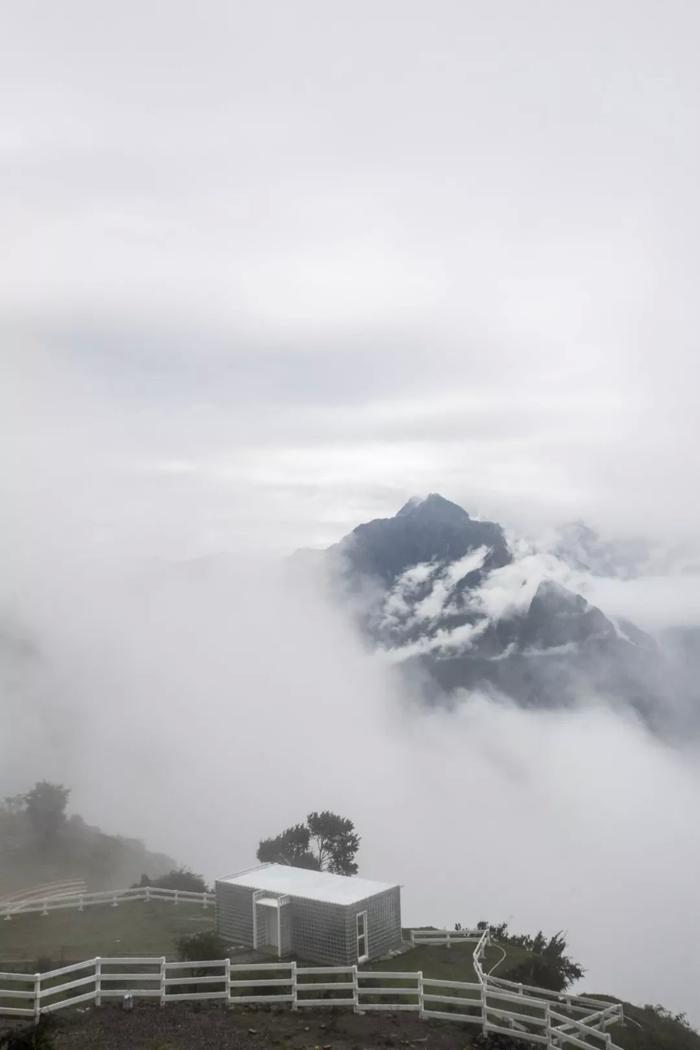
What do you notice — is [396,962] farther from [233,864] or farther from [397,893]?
[233,864]

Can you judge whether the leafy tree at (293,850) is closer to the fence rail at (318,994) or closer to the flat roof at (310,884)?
the flat roof at (310,884)

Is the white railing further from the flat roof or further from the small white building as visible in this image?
the small white building

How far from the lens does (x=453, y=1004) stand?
23391mm

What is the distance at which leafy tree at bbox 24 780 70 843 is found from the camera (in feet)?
207

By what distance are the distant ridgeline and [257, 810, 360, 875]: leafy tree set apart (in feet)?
40.9

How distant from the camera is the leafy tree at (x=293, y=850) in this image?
4622 centimetres

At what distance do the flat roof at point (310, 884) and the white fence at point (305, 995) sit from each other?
3.31 metres

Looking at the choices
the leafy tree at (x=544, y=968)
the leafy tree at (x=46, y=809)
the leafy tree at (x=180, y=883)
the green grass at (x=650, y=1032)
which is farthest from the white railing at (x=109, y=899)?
the leafy tree at (x=46, y=809)

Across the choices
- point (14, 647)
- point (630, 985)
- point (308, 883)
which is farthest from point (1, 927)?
point (630, 985)

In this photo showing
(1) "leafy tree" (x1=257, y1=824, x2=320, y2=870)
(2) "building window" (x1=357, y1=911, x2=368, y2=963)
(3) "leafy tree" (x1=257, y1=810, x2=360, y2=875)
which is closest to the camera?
(2) "building window" (x1=357, y1=911, x2=368, y2=963)

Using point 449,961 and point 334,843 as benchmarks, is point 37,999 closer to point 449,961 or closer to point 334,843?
point 449,961

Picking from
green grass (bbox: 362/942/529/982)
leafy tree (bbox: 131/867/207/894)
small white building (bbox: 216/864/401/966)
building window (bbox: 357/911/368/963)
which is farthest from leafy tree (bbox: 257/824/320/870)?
building window (bbox: 357/911/368/963)

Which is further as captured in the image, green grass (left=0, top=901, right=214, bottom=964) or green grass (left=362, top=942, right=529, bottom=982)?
green grass (left=0, top=901, right=214, bottom=964)

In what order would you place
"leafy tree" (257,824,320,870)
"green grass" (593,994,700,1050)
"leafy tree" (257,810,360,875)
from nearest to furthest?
"green grass" (593,994,700,1050) → "leafy tree" (257,824,320,870) → "leafy tree" (257,810,360,875)
